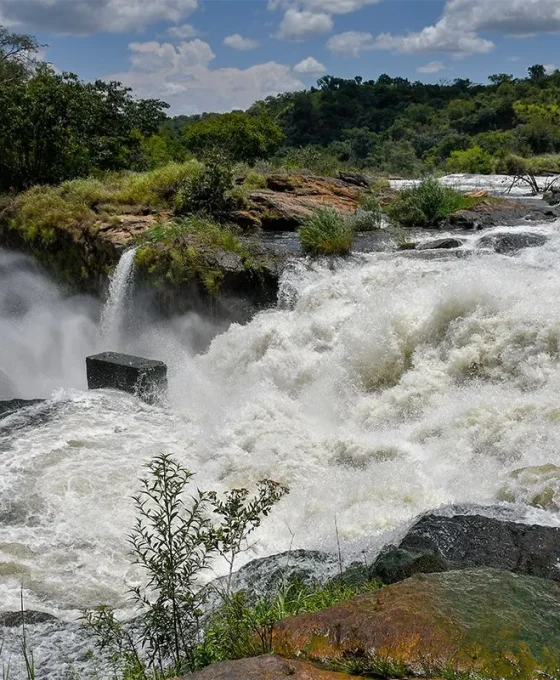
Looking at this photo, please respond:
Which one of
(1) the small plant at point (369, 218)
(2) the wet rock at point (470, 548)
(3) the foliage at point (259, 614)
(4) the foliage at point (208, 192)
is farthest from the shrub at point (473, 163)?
(3) the foliage at point (259, 614)

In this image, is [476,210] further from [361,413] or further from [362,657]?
[362,657]

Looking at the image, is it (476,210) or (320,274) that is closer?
(320,274)

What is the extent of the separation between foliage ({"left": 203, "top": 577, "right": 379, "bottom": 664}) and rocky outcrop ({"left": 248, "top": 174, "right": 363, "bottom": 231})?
393 inches

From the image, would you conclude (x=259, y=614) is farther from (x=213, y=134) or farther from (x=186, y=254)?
(x=213, y=134)

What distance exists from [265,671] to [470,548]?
→ 206cm

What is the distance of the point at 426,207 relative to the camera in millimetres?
13438

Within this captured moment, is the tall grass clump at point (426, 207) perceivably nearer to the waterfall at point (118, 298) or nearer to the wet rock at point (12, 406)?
the waterfall at point (118, 298)

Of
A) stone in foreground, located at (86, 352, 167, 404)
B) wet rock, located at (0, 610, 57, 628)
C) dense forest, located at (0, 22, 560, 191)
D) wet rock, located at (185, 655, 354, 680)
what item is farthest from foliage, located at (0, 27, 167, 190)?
wet rock, located at (185, 655, 354, 680)

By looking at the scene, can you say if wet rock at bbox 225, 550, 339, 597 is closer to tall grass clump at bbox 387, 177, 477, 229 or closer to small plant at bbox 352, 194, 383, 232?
small plant at bbox 352, 194, 383, 232

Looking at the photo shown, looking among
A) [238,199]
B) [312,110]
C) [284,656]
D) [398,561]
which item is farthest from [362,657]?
[312,110]

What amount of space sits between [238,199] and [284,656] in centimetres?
1196

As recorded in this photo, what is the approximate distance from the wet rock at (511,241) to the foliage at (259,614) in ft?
25.3

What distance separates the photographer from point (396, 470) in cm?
612

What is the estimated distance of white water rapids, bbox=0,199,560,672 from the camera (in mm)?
5520
